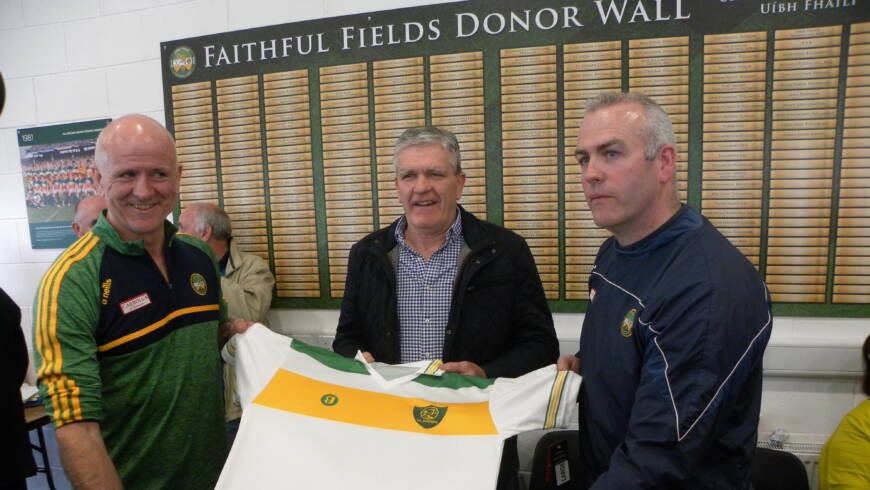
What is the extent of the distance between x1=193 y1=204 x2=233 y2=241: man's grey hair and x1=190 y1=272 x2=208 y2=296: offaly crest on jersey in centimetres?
97

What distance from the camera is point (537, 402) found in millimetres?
1063

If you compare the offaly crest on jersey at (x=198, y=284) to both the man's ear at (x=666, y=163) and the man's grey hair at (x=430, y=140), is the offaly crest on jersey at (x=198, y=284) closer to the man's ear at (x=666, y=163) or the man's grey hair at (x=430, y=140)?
the man's grey hair at (x=430, y=140)

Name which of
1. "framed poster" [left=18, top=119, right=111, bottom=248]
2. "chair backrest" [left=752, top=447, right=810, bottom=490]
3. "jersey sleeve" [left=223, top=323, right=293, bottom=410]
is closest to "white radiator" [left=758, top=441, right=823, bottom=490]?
"chair backrest" [left=752, top=447, right=810, bottom=490]

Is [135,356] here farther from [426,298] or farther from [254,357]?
[426,298]

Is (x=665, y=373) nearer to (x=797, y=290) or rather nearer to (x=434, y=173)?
(x=434, y=173)

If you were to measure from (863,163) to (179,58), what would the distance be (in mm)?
2966

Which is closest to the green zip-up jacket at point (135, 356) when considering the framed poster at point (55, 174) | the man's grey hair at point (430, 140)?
the man's grey hair at point (430, 140)

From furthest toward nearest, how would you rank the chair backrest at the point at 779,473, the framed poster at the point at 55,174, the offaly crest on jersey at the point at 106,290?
the framed poster at the point at 55,174 → the chair backrest at the point at 779,473 → the offaly crest on jersey at the point at 106,290

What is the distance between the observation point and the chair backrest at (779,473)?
1677 millimetres

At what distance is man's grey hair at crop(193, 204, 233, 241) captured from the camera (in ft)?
7.33

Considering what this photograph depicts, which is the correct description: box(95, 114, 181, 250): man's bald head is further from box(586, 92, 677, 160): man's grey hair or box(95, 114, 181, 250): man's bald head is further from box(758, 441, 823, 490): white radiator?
box(758, 441, 823, 490): white radiator

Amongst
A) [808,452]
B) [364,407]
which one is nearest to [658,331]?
[364,407]

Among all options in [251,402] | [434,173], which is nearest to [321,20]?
[434,173]

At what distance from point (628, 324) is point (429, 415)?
487mm
